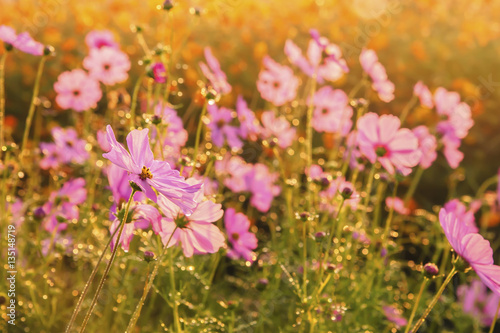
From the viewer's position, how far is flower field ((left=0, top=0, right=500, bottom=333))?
3.05 ft

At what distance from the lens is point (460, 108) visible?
1.51m

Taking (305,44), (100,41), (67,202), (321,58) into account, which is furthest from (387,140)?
(305,44)

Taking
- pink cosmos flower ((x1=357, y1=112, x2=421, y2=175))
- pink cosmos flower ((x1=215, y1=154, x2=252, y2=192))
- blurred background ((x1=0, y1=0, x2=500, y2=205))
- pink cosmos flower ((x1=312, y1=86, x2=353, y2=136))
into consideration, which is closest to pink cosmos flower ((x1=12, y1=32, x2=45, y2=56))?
pink cosmos flower ((x1=215, y1=154, x2=252, y2=192))

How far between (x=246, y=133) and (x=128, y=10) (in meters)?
2.31

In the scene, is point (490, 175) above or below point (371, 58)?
below

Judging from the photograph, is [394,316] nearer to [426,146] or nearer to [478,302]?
[426,146]

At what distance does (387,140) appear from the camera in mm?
1143

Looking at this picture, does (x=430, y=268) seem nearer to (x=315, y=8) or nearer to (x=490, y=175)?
(x=490, y=175)

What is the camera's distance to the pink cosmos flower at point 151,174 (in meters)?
0.63

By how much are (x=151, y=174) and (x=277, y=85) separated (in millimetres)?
996

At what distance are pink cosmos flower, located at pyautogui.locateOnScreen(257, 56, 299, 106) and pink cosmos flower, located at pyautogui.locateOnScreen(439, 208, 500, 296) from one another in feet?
2.82

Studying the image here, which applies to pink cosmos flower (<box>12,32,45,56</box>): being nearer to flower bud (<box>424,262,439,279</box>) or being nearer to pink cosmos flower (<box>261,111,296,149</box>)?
pink cosmos flower (<box>261,111,296,149</box>)

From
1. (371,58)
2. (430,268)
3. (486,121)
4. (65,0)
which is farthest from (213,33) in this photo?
(430,268)

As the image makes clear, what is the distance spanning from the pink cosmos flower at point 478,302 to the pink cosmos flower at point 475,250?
93 centimetres
